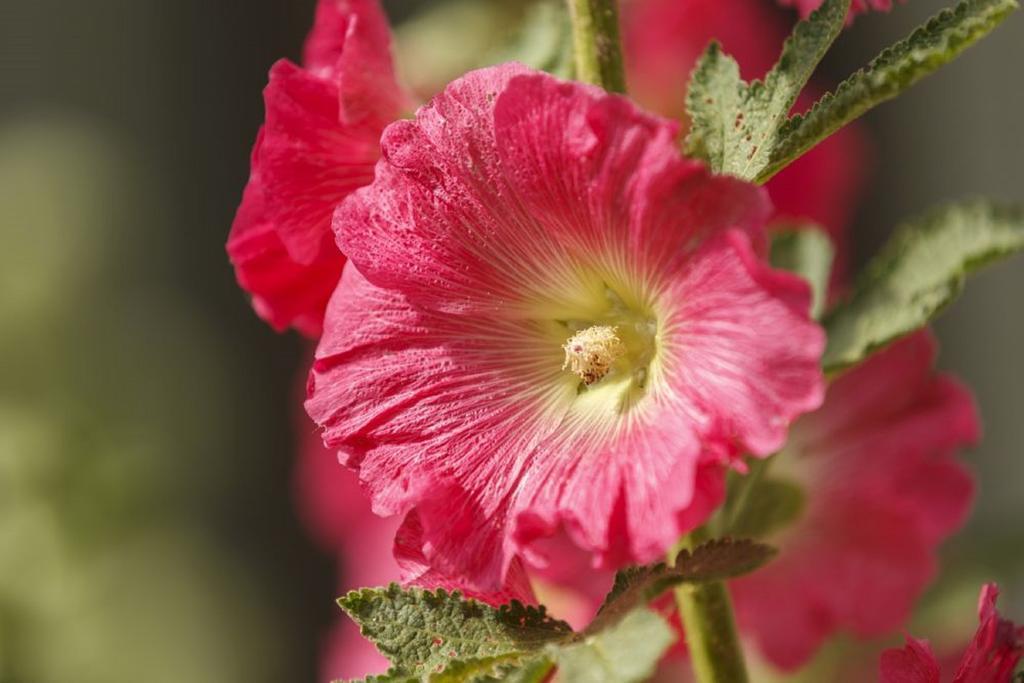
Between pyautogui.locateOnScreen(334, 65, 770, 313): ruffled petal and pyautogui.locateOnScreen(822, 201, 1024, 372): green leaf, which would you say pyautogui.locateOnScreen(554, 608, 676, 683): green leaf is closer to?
pyautogui.locateOnScreen(334, 65, 770, 313): ruffled petal

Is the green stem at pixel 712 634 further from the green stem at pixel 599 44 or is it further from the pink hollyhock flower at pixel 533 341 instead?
the green stem at pixel 599 44

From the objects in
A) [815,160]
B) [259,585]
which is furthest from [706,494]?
[259,585]

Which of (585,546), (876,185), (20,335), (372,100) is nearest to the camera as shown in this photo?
(585,546)

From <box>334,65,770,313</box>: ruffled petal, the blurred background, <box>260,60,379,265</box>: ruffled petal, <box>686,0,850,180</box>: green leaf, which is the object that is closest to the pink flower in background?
<box>686,0,850,180</box>: green leaf

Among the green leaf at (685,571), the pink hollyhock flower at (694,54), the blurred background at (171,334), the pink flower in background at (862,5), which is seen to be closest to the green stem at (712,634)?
the green leaf at (685,571)

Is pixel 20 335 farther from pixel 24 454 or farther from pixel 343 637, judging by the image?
pixel 343 637

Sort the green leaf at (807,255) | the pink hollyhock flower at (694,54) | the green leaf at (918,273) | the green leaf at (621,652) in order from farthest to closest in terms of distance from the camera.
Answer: the pink hollyhock flower at (694,54)
the green leaf at (807,255)
the green leaf at (918,273)
the green leaf at (621,652)
